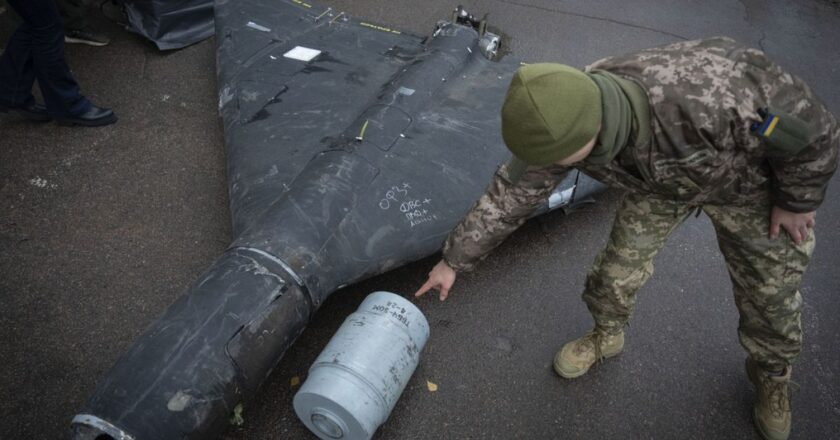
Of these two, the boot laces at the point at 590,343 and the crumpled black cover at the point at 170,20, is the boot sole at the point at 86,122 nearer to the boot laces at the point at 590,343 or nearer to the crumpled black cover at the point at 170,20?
the crumpled black cover at the point at 170,20

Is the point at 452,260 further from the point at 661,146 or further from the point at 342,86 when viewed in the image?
the point at 342,86

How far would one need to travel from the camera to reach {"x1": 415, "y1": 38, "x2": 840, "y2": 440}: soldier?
150cm

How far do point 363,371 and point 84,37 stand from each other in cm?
433

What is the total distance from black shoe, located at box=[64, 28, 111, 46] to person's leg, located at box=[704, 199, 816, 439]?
4.97m

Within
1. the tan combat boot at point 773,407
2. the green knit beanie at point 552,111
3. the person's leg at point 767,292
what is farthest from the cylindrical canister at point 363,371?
the tan combat boot at point 773,407

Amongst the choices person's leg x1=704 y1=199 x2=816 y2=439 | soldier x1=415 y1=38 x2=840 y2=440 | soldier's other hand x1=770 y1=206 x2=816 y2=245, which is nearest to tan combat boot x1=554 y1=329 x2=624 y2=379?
soldier x1=415 y1=38 x2=840 y2=440

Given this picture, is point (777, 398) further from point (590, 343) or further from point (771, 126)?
point (771, 126)

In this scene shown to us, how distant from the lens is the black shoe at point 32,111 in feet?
11.8

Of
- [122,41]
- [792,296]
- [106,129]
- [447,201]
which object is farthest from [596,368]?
[122,41]

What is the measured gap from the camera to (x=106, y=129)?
12.3ft

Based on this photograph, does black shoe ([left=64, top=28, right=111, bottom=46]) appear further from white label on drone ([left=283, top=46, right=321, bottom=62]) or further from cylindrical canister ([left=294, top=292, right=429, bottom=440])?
cylindrical canister ([left=294, top=292, right=429, bottom=440])

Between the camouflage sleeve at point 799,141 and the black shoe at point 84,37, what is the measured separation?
500 centimetres

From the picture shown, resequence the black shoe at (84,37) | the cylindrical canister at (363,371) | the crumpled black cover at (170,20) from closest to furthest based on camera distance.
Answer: the cylindrical canister at (363,371)
the crumpled black cover at (170,20)
the black shoe at (84,37)

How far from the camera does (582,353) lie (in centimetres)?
252
